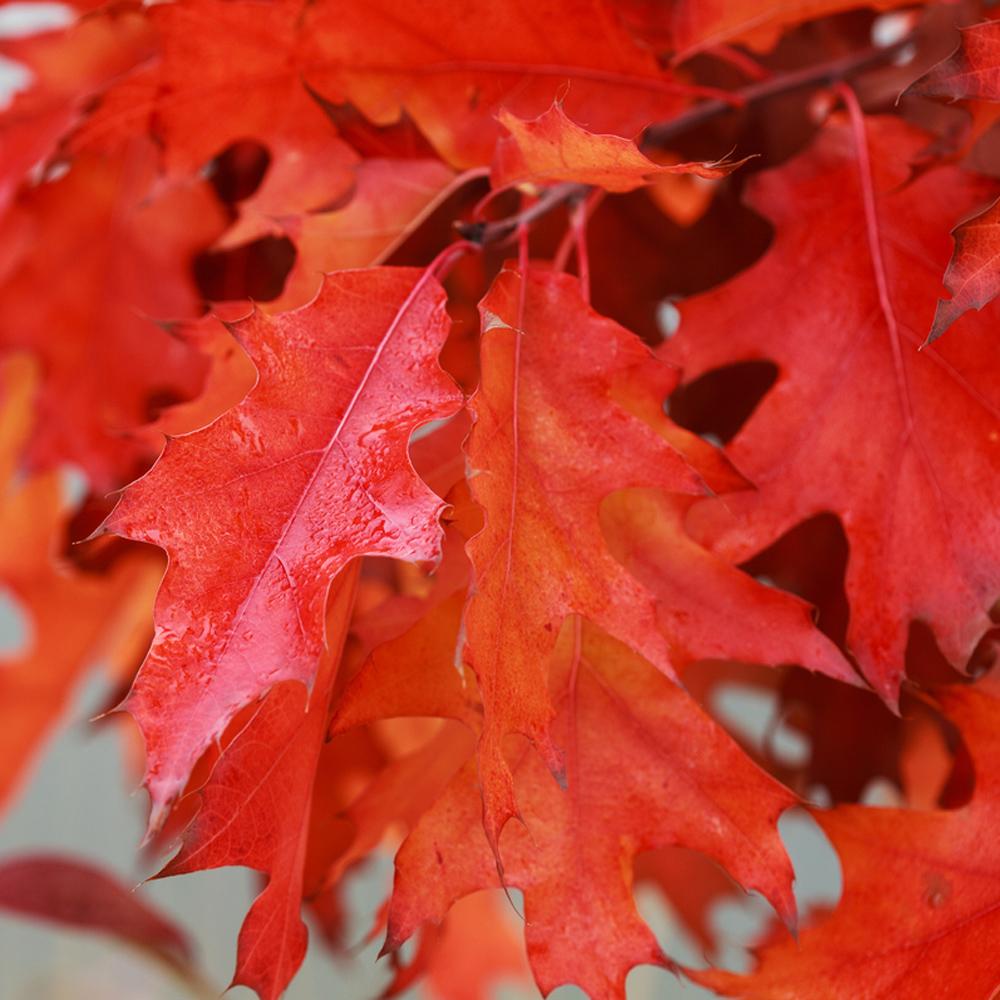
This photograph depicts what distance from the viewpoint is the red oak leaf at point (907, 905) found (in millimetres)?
314

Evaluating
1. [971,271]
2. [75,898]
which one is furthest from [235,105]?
[75,898]

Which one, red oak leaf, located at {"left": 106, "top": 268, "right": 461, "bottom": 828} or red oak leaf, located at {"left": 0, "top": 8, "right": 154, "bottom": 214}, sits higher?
red oak leaf, located at {"left": 0, "top": 8, "right": 154, "bottom": 214}

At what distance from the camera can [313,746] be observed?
30 centimetres

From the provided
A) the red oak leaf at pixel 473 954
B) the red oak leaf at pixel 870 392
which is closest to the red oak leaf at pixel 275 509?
the red oak leaf at pixel 870 392

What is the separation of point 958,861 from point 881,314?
177 mm

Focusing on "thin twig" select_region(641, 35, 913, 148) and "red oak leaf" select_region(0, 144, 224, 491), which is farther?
"red oak leaf" select_region(0, 144, 224, 491)

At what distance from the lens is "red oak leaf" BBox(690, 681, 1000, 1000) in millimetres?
314

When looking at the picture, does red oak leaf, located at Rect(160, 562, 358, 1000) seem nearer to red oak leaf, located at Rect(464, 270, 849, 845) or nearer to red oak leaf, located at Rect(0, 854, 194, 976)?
red oak leaf, located at Rect(464, 270, 849, 845)

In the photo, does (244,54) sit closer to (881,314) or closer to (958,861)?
(881,314)

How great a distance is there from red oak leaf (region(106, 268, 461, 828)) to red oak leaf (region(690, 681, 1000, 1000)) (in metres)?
0.17

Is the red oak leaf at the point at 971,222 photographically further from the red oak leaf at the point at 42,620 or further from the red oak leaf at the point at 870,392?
the red oak leaf at the point at 42,620

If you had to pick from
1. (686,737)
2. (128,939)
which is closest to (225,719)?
(686,737)

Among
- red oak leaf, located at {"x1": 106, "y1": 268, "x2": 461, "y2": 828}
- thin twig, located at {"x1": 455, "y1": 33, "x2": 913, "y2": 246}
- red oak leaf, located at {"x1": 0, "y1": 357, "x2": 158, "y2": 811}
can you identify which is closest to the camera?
red oak leaf, located at {"x1": 106, "y1": 268, "x2": 461, "y2": 828}

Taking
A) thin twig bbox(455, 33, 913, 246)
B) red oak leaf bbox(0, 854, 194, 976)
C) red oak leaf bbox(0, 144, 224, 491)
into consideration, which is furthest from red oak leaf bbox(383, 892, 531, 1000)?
thin twig bbox(455, 33, 913, 246)
